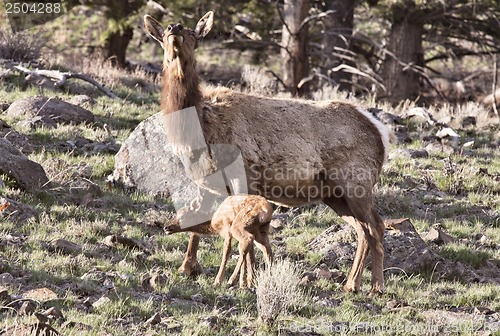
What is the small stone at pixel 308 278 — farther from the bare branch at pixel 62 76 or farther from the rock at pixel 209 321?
the bare branch at pixel 62 76

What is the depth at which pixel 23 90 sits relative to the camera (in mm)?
14281

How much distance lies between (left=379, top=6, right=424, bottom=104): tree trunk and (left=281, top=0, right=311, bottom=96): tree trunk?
8.07 feet

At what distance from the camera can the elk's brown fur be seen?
814 centimetres

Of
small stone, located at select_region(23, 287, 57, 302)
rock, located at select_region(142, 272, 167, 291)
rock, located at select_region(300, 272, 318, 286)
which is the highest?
small stone, located at select_region(23, 287, 57, 302)

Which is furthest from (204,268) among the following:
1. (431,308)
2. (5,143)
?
(5,143)

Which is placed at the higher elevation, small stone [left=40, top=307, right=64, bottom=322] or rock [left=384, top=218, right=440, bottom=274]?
small stone [left=40, top=307, right=64, bottom=322]

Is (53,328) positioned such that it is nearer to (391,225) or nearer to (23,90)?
(391,225)

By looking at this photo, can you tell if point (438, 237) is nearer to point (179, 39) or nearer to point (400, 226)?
point (400, 226)

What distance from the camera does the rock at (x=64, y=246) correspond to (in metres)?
8.03

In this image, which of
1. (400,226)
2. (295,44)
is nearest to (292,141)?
(400,226)

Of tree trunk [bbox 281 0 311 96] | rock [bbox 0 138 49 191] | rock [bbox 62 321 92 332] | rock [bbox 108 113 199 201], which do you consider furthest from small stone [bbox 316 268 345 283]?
tree trunk [bbox 281 0 311 96]

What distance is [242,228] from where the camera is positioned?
294 inches

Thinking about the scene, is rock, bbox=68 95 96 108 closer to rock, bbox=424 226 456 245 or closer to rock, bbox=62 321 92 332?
rock, bbox=424 226 456 245

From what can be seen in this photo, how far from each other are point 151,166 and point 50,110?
2.74 metres
